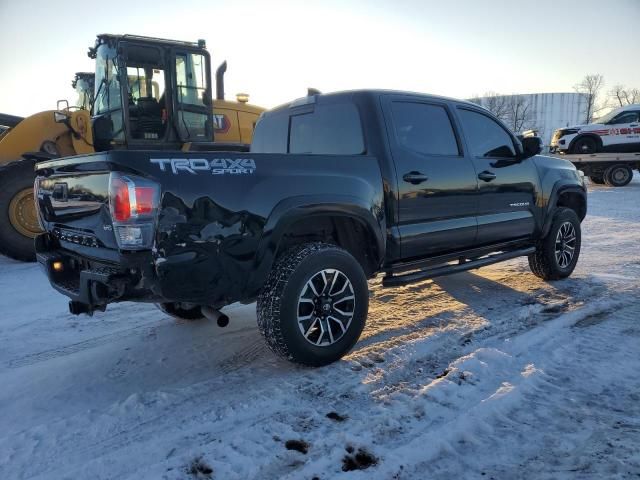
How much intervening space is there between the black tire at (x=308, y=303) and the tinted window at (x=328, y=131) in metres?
1.01

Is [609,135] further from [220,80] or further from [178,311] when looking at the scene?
[178,311]

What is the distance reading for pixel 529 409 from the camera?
2.74 metres

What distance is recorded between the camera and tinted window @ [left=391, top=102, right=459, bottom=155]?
405 cm

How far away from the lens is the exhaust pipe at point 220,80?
29.8 feet

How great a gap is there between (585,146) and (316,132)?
18235mm

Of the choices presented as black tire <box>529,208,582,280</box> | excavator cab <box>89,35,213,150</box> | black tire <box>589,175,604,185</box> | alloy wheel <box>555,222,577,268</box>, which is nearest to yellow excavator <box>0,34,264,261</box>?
excavator cab <box>89,35,213,150</box>

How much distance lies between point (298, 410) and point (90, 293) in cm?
142

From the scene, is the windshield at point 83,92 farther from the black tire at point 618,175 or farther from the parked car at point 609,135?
the black tire at point 618,175

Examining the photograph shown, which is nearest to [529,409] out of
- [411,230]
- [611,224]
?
[411,230]

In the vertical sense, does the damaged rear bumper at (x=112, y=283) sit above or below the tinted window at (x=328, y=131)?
below

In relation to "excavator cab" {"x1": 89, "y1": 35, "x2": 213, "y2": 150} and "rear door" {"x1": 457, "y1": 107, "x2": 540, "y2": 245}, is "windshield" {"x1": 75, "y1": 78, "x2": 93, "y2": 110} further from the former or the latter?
"rear door" {"x1": 457, "y1": 107, "x2": 540, "y2": 245}

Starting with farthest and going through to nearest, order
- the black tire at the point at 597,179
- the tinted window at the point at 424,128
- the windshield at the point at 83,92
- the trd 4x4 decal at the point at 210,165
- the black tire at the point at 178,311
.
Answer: the black tire at the point at 597,179 → the windshield at the point at 83,92 → the black tire at the point at 178,311 → the tinted window at the point at 424,128 → the trd 4x4 decal at the point at 210,165

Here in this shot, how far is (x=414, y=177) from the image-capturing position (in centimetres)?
393

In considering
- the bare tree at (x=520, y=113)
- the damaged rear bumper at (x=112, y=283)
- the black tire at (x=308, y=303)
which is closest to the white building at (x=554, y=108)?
the bare tree at (x=520, y=113)
